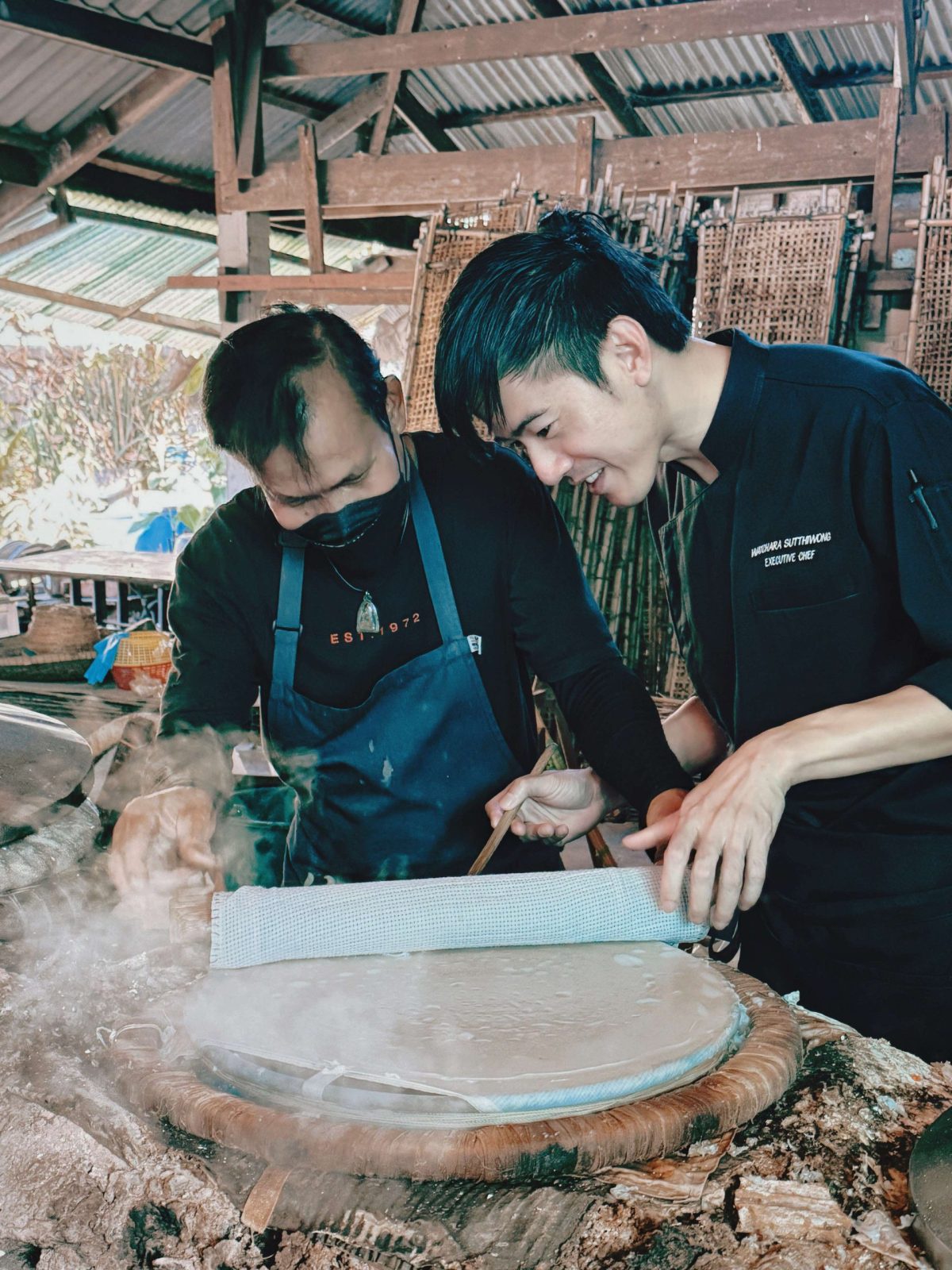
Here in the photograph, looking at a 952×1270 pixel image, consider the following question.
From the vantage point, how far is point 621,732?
2.04 m

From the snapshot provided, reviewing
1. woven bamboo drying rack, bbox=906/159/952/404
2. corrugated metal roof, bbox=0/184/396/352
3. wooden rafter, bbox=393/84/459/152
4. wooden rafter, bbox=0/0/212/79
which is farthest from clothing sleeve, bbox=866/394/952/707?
corrugated metal roof, bbox=0/184/396/352

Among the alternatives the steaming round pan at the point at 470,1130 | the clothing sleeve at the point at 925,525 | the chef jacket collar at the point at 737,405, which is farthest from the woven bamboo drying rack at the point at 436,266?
the steaming round pan at the point at 470,1130

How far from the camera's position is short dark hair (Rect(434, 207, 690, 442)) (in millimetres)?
1554

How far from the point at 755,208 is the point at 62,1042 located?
5.68m

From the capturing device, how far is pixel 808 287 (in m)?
5.09

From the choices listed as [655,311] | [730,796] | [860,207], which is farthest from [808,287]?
[730,796]

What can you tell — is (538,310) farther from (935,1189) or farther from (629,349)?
(935,1189)

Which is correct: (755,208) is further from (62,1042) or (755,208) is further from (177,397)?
(177,397)

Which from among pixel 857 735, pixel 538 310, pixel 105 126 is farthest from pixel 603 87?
pixel 857 735

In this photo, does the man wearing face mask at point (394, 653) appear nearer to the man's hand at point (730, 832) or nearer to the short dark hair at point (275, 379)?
the short dark hair at point (275, 379)

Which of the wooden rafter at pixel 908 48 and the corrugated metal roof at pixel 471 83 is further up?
the corrugated metal roof at pixel 471 83

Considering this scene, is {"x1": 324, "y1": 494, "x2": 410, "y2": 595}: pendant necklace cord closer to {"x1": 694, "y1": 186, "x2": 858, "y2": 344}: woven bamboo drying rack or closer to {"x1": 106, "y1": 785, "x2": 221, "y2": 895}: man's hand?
{"x1": 106, "y1": 785, "x2": 221, "y2": 895}: man's hand

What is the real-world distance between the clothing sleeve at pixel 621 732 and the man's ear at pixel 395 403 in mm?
654

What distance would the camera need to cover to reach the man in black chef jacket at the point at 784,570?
1.48m
